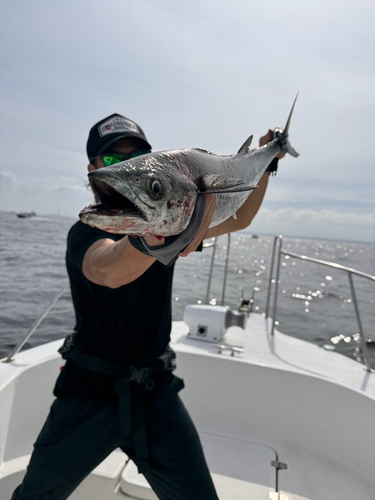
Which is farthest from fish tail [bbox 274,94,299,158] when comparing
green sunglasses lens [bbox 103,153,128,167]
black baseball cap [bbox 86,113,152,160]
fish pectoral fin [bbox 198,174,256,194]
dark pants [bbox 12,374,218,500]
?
dark pants [bbox 12,374,218,500]

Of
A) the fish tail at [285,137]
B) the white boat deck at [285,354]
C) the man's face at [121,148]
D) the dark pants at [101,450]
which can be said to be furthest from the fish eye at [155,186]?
the white boat deck at [285,354]

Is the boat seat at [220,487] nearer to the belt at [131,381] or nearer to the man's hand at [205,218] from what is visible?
the belt at [131,381]

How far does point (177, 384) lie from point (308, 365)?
259 centimetres

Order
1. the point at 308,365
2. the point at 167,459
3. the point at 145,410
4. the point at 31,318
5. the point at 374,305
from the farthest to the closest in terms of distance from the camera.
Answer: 1. the point at 374,305
2. the point at 31,318
3. the point at 308,365
4. the point at 145,410
5. the point at 167,459

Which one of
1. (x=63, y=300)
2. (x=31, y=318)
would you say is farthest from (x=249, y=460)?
(x=63, y=300)

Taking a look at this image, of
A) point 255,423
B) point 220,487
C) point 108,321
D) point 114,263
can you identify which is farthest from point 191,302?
point 114,263

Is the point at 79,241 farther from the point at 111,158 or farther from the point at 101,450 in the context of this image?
the point at 101,450

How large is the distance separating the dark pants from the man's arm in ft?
2.93

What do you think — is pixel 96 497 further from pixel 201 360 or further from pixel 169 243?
pixel 169 243

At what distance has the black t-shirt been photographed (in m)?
2.23

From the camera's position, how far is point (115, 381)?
223 cm

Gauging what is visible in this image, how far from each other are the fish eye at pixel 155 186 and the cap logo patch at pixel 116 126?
Answer: 1497mm

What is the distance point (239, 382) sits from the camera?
13.5 ft

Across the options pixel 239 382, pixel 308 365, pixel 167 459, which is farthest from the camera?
pixel 308 365
